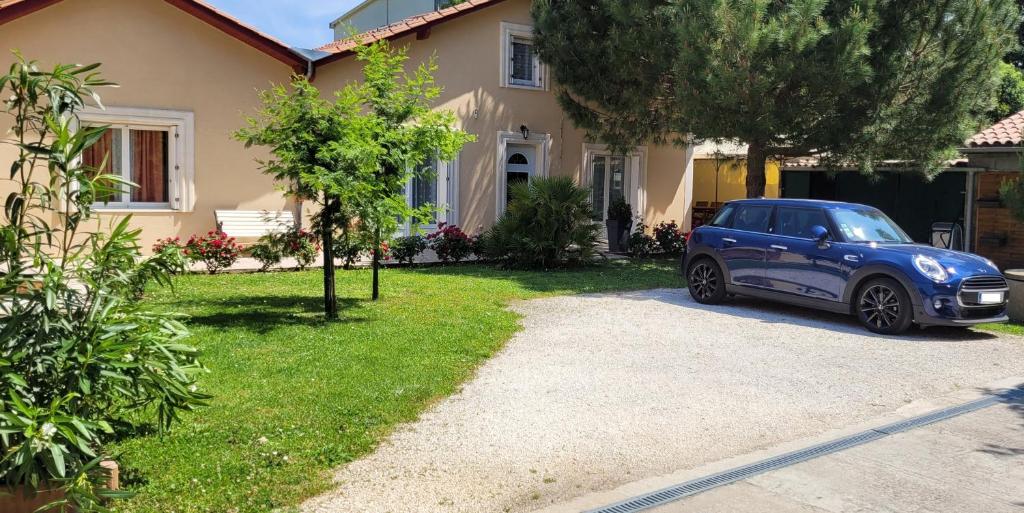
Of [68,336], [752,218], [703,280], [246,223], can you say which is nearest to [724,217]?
[752,218]

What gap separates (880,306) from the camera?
33.9 ft

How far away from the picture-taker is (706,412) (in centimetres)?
679

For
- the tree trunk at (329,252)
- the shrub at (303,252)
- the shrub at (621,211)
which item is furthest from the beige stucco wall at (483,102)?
the tree trunk at (329,252)

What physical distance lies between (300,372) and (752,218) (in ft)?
23.8

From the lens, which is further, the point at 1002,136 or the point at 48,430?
the point at 1002,136

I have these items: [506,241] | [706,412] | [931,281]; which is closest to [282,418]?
[706,412]

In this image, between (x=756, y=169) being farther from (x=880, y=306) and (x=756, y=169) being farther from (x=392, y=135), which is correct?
(x=392, y=135)

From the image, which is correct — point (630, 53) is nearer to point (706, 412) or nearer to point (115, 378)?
point (706, 412)

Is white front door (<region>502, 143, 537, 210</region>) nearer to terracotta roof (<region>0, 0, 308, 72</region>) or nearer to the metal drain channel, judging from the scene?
terracotta roof (<region>0, 0, 308, 72</region>)

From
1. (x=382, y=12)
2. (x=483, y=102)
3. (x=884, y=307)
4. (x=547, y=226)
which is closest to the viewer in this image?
(x=884, y=307)

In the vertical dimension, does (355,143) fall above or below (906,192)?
below

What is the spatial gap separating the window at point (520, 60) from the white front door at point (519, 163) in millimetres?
1352

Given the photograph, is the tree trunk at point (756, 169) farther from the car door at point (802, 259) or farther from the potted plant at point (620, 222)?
the car door at point (802, 259)

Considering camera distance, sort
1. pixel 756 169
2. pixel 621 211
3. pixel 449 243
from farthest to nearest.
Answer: pixel 621 211
pixel 756 169
pixel 449 243
